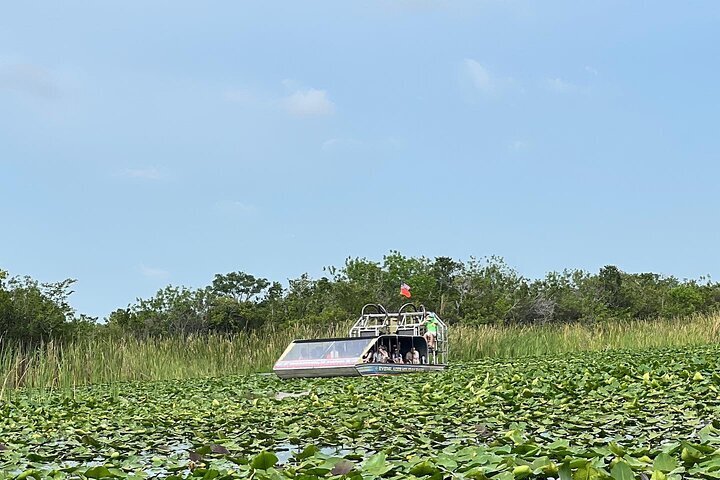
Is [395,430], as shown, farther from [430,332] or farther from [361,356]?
[430,332]

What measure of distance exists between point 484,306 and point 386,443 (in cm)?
2491

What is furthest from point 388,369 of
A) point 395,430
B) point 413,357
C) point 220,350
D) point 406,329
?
point 395,430

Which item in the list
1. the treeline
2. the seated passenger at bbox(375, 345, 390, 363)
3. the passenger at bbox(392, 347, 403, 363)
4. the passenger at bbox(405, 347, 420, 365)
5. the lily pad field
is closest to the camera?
→ the lily pad field

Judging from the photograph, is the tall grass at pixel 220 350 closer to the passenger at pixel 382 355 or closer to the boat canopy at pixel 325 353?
the boat canopy at pixel 325 353

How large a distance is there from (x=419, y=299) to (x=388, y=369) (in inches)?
656

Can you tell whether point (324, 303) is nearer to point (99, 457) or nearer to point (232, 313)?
point (232, 313)

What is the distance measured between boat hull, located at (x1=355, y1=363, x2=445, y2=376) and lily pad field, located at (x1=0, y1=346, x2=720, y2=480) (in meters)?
2.30

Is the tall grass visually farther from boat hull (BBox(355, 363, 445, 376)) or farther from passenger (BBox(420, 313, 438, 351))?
boat hull (BBox(355, 363, 445, 376))

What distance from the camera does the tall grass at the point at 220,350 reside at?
11516 mm

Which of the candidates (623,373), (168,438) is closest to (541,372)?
(623,373)

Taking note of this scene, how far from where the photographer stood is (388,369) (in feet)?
40.4

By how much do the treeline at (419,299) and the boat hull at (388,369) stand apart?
1338 cm

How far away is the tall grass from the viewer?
11.5 m

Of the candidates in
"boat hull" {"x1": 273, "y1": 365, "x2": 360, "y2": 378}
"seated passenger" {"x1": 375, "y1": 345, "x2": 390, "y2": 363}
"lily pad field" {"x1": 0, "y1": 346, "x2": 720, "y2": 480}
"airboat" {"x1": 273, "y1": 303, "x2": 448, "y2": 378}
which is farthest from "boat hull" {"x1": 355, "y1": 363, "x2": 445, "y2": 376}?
"lily pad field" {"x1": 0, "y1": 346, "x2": 720, "y2": 480}
